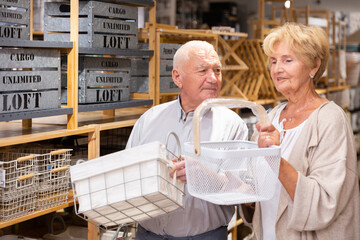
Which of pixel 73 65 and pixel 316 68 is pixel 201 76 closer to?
pixel 316 68

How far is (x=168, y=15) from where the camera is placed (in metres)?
9.25

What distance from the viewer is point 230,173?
198cm

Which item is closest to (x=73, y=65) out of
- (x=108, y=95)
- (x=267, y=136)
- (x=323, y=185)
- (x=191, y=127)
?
(x=108, y=95)

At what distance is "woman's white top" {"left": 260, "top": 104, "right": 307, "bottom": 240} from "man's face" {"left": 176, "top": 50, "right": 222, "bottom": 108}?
0.39 meters

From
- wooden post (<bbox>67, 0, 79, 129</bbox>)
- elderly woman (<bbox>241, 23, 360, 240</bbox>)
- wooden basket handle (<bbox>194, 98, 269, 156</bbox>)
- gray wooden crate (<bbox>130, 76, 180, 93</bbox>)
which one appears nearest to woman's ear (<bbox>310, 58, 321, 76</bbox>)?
elderly woman (<bbox>241, 23, 360, 240</bbox>)

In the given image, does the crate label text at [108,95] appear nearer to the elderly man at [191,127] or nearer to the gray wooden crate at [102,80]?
the gray wooden crate at [102,80]

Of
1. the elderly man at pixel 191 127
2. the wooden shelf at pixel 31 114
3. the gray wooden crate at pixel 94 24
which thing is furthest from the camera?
the gray wooden crate at pixel 94 24

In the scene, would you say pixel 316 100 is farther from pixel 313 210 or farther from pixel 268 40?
pixel 313 210

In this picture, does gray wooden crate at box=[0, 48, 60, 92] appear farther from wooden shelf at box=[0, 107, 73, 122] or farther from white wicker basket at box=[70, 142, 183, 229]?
white wicker basket at box=[70, 142, 183, 229]

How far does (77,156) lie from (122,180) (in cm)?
165

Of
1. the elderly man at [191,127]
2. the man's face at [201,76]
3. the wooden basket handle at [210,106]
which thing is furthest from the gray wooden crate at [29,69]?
the wooden basket handle at [210,106]

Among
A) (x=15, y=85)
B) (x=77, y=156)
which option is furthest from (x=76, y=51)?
(x=77, y=156)

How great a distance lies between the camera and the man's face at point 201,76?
2.65 m

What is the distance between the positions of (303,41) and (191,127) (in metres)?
0.73
